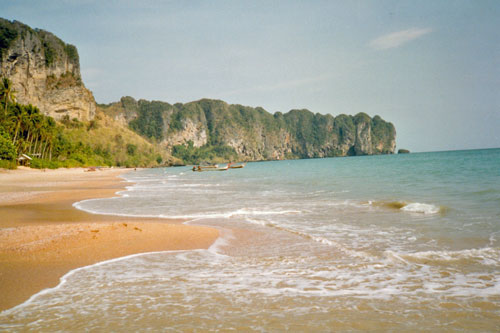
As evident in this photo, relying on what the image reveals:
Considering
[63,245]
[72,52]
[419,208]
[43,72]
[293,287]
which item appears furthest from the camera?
[72,52]

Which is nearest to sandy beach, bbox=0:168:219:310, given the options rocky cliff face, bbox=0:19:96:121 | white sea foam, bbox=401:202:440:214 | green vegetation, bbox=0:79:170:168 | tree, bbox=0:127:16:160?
white sea foam, bbox=401:202:440:214

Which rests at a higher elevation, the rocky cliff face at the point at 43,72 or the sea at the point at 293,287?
the rocky cliff face at the point at 43,72

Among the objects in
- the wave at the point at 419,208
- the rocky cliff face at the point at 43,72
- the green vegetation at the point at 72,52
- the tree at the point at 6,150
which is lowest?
the wave at the point at 419,208

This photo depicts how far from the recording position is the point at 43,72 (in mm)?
119875

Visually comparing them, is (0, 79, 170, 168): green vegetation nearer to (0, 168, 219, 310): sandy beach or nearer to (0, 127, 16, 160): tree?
(0, 127, 16, 160): tree

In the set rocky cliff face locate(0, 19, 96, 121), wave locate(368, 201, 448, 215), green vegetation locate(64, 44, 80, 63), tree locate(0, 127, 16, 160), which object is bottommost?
wave locate(368, 201, 448, 215)

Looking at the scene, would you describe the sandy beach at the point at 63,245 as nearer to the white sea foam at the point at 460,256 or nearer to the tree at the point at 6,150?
the white sea foam at the point at 460,256

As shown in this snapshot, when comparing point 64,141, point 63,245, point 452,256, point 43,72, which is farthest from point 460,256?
point 43,72

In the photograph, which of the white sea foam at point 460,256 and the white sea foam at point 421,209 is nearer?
the white sea foam at point 460,256

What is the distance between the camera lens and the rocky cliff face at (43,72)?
368 feet

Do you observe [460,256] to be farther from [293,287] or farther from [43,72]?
[43,72]

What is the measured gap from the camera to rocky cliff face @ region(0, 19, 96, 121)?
11212 cm

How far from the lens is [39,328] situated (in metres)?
2.87

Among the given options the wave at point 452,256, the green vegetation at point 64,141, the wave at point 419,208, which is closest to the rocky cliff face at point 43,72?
the green vegetation at point 64,141
